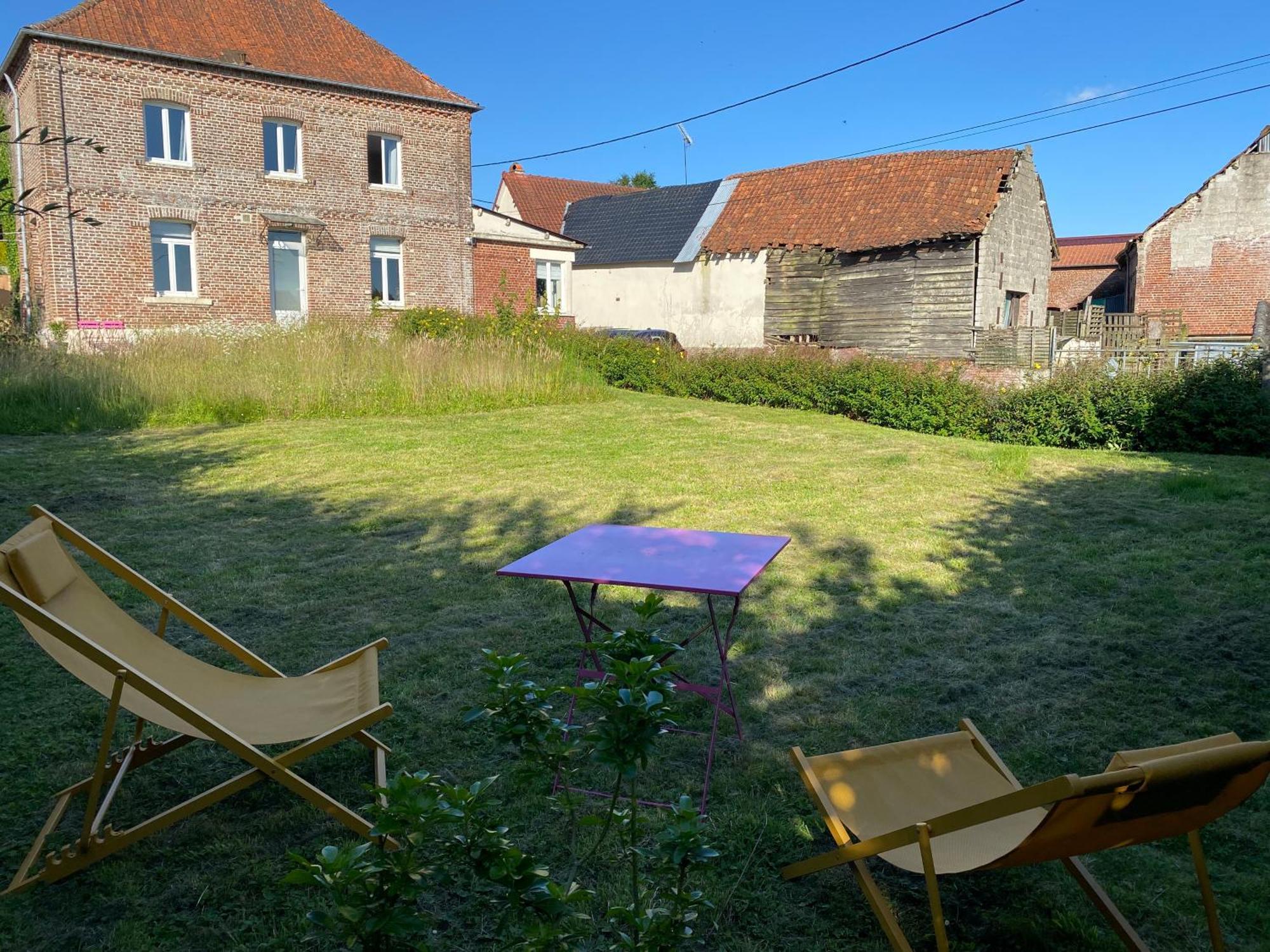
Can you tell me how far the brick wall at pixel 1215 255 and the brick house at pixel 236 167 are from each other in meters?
23.6

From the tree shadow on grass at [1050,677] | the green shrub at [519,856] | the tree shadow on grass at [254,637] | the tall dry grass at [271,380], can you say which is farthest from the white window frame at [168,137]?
the green shrub at [519,856]

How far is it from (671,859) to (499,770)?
1.85m

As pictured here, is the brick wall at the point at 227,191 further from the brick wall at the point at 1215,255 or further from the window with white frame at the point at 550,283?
the brick wall at the point at 1215,255

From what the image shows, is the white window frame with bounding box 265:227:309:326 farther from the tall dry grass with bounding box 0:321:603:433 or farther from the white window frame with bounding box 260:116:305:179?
the tall dry grass with bounding box 0:321:603:433

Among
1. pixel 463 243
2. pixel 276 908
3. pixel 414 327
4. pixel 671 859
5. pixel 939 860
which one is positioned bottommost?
pixel 276 908

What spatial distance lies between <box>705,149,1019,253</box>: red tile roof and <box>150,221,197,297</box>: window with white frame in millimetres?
14018

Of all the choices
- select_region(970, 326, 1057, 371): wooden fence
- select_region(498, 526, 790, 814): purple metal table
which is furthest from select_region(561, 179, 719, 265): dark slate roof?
select_region(498, 526, 790, 814): purple metal table

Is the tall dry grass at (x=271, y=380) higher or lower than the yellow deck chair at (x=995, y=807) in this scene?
higher

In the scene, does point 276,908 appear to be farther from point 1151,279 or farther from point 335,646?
point 1151,279

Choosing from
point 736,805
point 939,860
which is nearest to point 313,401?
point 736,805

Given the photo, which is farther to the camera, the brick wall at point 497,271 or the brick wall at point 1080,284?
the brick wall at point 1080,284

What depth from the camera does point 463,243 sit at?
2683cm

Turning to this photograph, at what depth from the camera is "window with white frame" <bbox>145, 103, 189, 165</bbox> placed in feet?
72.5

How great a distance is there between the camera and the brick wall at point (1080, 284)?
46375mm
